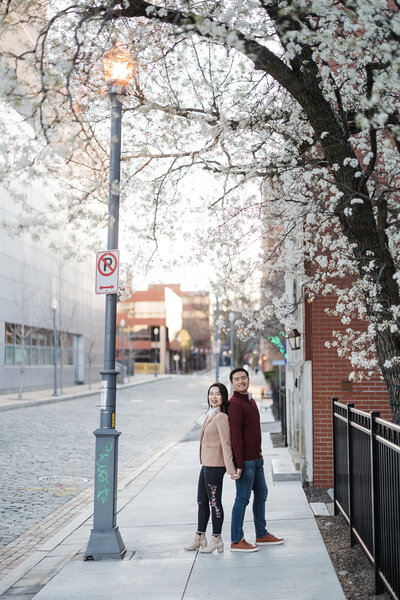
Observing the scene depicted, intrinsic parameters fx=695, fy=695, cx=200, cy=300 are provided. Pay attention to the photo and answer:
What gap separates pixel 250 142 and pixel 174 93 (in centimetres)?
127

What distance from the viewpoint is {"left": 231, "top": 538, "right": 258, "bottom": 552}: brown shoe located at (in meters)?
7.07

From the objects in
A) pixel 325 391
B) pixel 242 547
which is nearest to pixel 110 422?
pixel 242 547

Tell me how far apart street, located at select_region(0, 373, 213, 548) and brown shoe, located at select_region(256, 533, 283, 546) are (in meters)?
3.01

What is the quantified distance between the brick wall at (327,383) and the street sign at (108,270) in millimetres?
4624

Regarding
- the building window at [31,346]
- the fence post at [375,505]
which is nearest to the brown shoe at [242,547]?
the fence post at [375,505]

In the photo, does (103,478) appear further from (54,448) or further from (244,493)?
(54,448)

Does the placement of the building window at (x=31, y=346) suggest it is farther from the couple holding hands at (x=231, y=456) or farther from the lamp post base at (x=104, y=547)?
the couple holding hands at (x=231, y=456)

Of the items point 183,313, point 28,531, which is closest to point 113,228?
point 28,531

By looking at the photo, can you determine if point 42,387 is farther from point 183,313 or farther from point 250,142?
point 183,313

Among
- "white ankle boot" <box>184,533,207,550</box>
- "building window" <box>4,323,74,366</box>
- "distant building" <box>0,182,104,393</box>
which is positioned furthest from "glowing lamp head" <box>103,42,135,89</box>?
"building window" <box>4,323,74,366</box>

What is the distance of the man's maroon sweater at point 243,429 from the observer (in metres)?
6.98

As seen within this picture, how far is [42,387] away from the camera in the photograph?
158ft

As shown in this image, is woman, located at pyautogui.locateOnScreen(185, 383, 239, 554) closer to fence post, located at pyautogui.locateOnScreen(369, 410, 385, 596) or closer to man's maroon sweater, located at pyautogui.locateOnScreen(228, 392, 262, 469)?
man's maroon sweater, located at pyautogui.locateOnScreen(228, 392, 262, 469)

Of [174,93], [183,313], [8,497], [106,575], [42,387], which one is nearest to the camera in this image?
[106,575]
